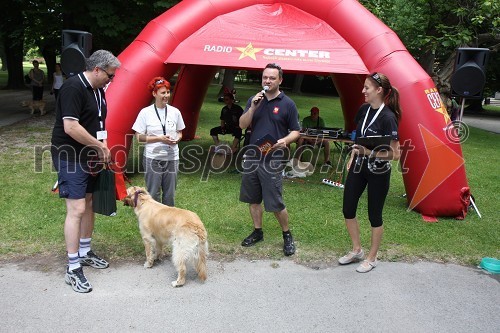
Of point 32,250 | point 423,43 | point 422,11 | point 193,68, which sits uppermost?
point 422,11

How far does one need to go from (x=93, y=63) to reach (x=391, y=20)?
14.9 meters

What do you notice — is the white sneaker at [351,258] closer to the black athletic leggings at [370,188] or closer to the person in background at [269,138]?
the black athletic leggings at [370,188]

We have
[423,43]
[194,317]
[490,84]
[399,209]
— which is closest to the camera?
[194,317]

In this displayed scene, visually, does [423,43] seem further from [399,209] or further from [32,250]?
[32,250]

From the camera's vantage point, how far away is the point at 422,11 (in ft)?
50.3

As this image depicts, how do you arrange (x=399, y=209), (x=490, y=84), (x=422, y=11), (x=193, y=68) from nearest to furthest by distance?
1. (x=399, y=209)
2. (x=193, y=68)
3. (x=422, y=11)
4. (x=490, y=84)

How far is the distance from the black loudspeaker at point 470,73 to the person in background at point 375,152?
308 centimetres

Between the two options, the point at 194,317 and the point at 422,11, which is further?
the point at 422,11

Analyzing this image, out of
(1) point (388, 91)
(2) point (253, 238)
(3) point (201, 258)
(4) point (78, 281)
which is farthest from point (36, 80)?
(1) point (388, 91)

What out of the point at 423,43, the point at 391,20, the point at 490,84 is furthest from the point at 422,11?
the point at 490,84

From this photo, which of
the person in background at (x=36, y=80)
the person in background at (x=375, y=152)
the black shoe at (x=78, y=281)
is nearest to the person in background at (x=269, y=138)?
the person in background at (x=375, y=152)

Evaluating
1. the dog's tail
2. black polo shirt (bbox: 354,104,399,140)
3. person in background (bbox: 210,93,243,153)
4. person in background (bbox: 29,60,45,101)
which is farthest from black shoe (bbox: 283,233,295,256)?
person in background (bbox: 29,60,45,101)

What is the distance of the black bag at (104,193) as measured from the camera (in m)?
3.97

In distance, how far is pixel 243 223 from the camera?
18.4 feet
